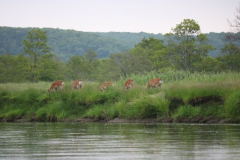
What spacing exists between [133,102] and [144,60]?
62.5 m

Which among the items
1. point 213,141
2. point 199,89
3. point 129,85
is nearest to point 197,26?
point 129,85

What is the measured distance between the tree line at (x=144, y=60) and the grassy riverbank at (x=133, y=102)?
1122 inches

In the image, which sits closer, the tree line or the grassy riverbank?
the grassy riverbank

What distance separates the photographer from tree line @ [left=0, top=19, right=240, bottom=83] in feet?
228

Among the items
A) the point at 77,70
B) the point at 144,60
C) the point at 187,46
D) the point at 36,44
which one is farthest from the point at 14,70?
the point at 187,46

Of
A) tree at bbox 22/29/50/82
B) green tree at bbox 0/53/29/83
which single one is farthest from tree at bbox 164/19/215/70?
green tree at bbox 0/53/29/83

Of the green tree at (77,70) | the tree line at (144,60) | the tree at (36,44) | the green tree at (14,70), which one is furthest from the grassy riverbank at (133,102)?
the green tree at (77,70)

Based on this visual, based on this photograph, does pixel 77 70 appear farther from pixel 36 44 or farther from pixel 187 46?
pixel 187 46

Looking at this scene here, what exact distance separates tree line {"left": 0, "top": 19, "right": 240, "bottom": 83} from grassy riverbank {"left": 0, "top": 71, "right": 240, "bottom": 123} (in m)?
28.5

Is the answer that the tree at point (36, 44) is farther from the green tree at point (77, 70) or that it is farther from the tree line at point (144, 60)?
the green tree at point (77, 70)

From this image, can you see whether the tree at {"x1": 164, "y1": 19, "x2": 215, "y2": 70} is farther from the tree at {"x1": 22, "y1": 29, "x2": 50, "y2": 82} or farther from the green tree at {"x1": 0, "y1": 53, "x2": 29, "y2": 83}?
the green tree at {"x1": 0, "y1": 53, "x2": 29, "y2": 83}

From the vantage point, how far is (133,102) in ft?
84.0

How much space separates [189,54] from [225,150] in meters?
59.6

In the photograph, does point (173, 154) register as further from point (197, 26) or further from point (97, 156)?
point (197, 26)
